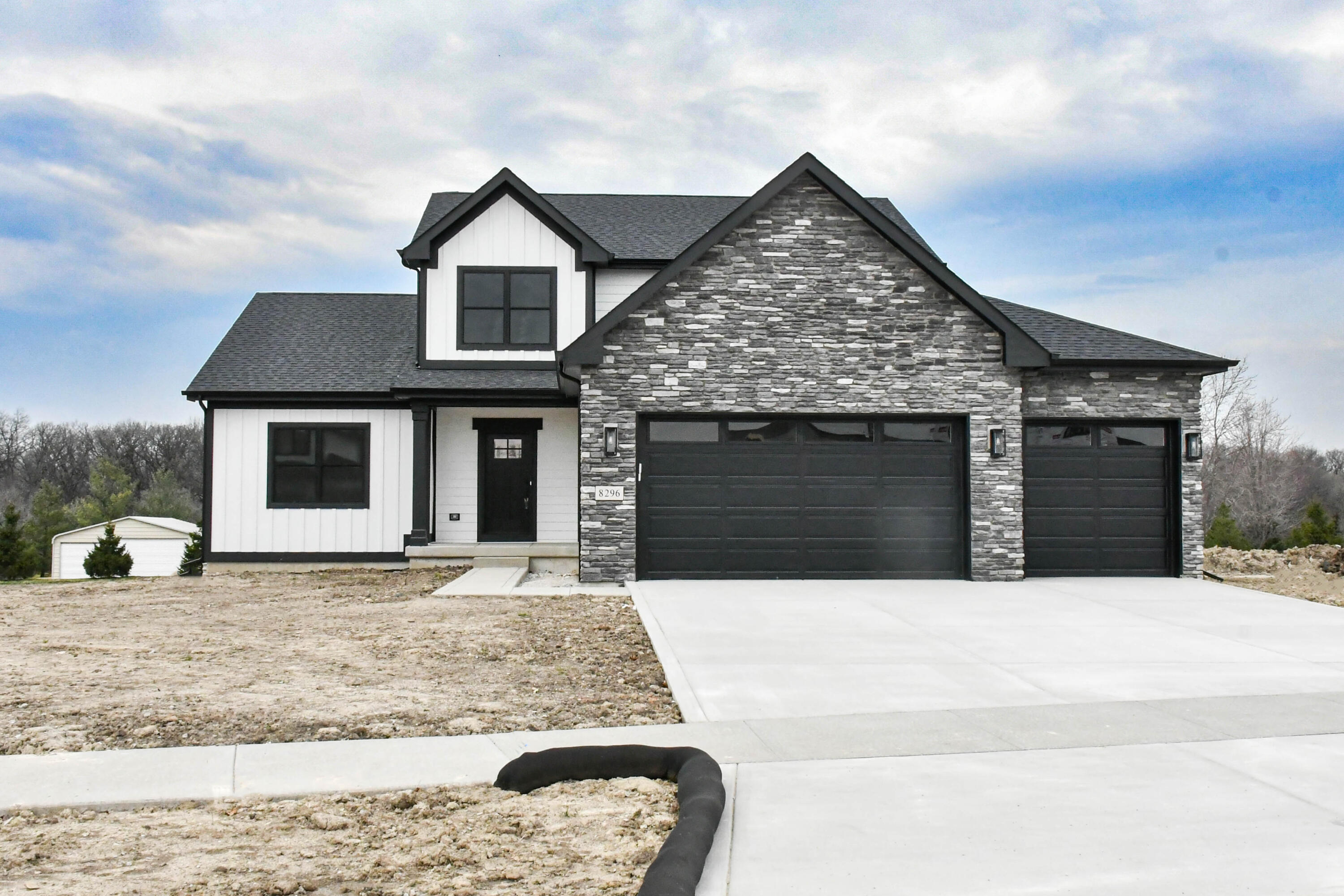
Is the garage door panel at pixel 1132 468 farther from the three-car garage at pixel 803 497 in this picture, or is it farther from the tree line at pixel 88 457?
the tree line at pixel 88 457

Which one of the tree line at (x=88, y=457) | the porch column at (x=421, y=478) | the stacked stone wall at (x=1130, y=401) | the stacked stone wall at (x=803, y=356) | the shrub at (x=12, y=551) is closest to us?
the stacked stone wall at (x=803, y=356)

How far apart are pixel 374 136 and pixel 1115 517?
16226 millimetres

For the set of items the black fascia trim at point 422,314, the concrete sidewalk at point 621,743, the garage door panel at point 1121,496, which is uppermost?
the black fascia trim at point 422,314

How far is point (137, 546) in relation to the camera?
38.2 m

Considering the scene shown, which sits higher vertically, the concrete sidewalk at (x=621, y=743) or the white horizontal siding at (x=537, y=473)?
the white horizontal siding at (x=537, y=473)

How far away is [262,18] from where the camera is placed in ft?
44.7

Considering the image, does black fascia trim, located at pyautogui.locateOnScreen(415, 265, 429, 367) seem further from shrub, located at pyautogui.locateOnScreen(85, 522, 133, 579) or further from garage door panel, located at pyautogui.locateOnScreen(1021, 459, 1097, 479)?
garage door panel, located at pyautogui.locateOnScreen(1021, 459, 1097, 479)

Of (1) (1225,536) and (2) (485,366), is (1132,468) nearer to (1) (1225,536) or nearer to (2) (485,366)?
(2) (485,366)

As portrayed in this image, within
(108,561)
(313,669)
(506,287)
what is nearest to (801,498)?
Answer: (506,287)

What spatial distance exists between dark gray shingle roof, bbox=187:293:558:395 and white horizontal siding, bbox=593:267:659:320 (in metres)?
1.76

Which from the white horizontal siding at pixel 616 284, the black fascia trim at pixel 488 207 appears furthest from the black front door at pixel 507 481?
the black fascia trim at pixel 488 207

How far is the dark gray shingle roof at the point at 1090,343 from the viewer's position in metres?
13.6

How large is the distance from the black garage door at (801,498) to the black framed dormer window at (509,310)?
14.0ft

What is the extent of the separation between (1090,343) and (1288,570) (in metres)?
7.28
